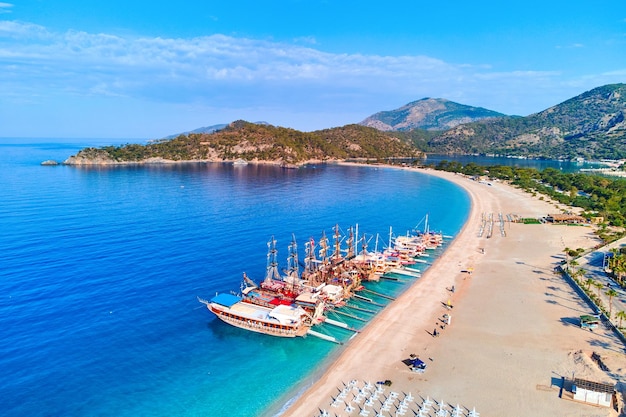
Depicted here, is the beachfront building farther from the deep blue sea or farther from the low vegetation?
the deep blue sea

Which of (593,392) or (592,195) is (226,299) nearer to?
(593,392)

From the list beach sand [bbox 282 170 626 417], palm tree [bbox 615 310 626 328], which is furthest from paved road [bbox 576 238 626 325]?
beach sand [bbox 282 170 626 417]

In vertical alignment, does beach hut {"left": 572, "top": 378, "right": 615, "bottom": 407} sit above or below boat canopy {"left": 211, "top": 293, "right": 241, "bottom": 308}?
below

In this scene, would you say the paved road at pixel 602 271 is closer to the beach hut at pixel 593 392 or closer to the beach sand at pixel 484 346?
the beach sand at pixel 484 346

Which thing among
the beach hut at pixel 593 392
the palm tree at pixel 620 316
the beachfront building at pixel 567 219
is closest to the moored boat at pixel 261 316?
the beach hut at pixel 593 392

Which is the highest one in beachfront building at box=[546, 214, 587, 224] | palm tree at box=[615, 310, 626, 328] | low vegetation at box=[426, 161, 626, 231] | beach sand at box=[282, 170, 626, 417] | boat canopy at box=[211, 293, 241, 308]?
low vegetation at box=[426, 161, 626, 231]

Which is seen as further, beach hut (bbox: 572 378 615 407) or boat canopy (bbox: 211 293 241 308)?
boat canopy (bbox: 211 293 241 308)
